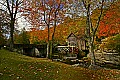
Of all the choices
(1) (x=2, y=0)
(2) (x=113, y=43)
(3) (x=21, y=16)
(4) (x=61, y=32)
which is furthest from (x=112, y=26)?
(1) (x=2, y=0)

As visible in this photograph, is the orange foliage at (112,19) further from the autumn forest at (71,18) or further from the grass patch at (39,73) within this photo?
the grass patch at (39,73)

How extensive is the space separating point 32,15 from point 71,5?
7687 millimetres

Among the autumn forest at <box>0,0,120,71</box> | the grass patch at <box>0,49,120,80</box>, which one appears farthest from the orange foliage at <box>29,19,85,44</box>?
the grass patch at <box>0,49,120,80</box>

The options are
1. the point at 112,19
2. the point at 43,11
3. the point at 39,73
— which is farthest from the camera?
the point at 43,11

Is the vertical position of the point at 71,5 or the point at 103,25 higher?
the point at 71,5

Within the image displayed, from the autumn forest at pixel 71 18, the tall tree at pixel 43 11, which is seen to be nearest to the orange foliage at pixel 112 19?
the autumn forest at pixel 71 18

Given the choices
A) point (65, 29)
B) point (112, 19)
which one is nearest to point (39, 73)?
point (112, 19)

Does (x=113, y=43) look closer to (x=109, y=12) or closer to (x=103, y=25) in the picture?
(x=103, y=25)

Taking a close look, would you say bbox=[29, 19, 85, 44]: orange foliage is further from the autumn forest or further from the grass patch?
the grass patch

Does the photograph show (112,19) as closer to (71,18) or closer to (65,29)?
(71,18)

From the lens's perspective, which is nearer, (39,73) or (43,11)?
(39,73)

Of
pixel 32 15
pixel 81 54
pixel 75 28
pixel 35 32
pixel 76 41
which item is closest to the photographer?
pixel 75 28

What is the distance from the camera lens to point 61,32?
3203 centimetres

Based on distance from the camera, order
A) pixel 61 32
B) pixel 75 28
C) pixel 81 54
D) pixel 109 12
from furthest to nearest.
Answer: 1. pixel 81 54
2. pixel 61 32
3. pixel 75 28
4. pixel 109 12
